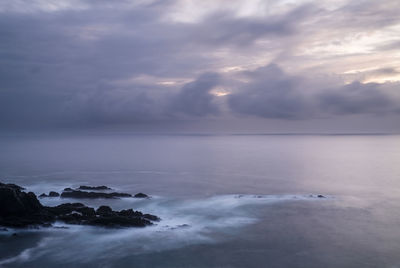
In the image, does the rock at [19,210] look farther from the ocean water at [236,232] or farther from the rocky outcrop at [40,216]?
the ocean water at [236,232]

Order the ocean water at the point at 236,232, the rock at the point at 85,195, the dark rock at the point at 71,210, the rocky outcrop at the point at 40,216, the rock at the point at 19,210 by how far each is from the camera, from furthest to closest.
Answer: the rock at the point at 85,195, the dark rock at the point at 71,210, the rocky outcrop at the point at 40,216, the rock at the point at 19,210, the ocean water at the point at 236,232

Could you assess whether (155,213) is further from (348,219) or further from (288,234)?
(348,219)

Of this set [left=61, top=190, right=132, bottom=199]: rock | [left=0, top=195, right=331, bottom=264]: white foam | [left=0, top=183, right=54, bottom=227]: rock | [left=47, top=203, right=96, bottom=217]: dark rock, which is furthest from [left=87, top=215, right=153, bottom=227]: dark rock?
[left=61, top=190, right=132, bottom=199]: rock

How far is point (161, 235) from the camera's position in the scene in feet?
85.6

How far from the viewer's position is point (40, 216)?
93.4 feet

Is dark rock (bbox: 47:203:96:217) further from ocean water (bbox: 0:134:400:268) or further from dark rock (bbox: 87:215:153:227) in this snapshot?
ocean water (bbox: 0:134:400:268)

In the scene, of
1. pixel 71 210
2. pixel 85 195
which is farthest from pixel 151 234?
pixel 85 195

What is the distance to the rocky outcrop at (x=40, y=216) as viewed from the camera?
27641 millimetres

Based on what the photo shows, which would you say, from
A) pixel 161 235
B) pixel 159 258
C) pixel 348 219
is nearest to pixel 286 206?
pixel 348 219

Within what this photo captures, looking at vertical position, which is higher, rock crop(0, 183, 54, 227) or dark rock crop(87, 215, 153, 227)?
rock crop(0, 183, 54, 227)

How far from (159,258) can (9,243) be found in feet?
36.4

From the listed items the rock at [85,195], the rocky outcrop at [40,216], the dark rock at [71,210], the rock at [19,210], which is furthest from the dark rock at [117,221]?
the rock at [85,195]

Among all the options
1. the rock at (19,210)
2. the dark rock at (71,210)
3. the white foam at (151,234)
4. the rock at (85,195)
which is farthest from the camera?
the rock at (85,195)

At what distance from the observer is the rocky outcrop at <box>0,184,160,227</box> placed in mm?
27641
